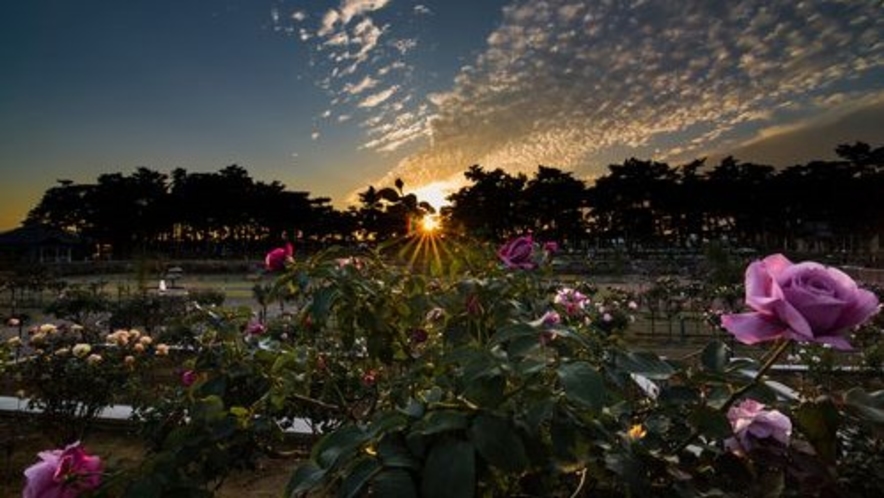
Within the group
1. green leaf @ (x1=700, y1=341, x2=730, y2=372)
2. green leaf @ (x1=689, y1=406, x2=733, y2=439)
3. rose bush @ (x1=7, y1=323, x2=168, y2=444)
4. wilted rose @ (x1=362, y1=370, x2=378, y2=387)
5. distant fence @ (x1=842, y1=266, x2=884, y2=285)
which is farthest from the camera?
distant fence @ (x1=842, y1=266, x2=884, y2=285)

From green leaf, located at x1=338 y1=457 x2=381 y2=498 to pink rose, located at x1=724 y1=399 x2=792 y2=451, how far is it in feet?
2.27

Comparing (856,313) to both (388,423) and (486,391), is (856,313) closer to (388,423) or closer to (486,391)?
(486,391)

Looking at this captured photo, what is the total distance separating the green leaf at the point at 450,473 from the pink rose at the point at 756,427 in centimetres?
59

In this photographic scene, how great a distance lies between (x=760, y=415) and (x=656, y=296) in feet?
58.2

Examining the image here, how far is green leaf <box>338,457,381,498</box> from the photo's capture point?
87cm

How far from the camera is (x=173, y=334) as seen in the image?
411 inches

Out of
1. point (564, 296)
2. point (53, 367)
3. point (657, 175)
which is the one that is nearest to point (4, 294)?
point (53, 367)

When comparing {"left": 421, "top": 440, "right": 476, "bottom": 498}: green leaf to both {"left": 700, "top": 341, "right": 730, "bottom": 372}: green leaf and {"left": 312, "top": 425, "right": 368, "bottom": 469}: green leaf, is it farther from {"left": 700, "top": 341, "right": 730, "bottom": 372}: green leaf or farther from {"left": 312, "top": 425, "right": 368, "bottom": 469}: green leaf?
{"left": 700, "top": 341, "right": 730, "bottom": 372}: green leaf

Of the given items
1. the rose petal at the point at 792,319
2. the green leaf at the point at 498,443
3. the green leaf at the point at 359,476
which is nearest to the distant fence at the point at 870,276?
the rose petal at the point at 792,319

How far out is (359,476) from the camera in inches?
34.9

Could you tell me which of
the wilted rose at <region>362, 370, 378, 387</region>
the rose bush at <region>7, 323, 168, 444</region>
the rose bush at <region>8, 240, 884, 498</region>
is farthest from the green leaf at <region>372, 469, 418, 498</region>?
the rose bush at <region>7, 323, 168, 444</region>

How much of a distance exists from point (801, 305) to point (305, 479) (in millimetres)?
819

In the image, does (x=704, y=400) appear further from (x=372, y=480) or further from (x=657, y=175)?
(x=657, y=175)

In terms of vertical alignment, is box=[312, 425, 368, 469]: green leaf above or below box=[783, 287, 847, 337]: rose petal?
below
